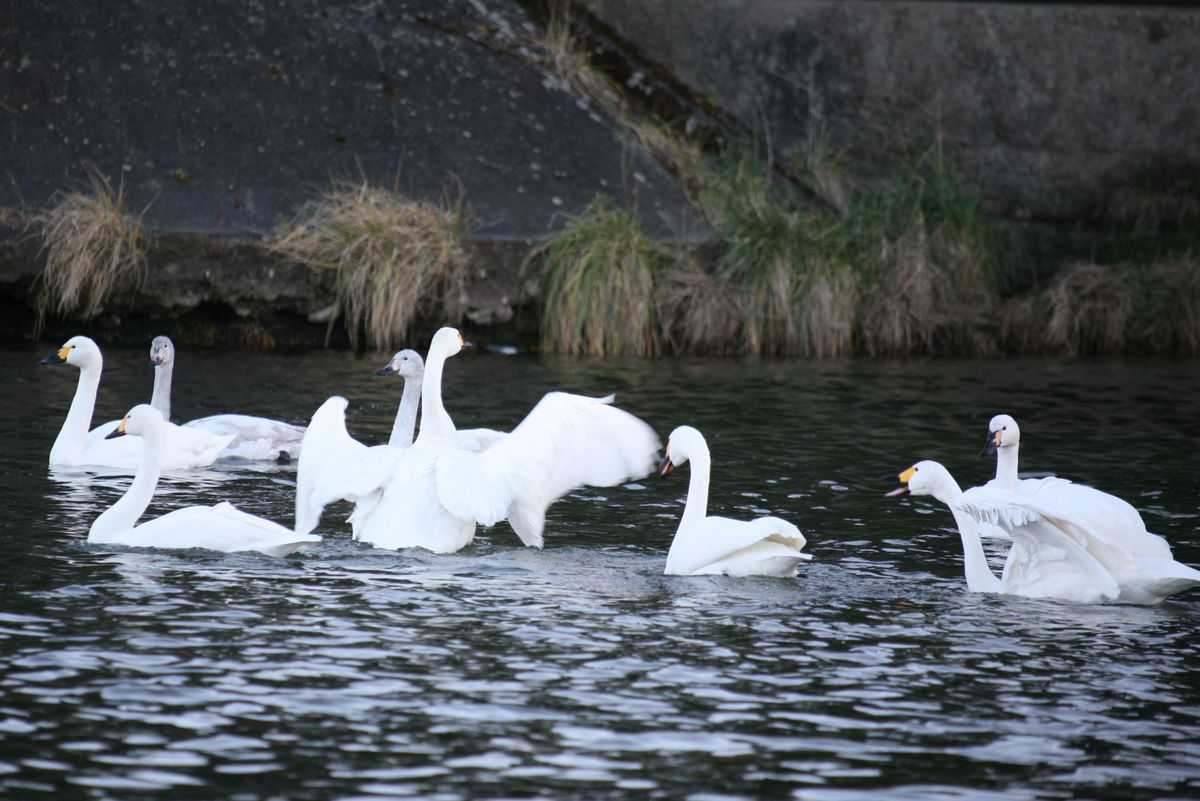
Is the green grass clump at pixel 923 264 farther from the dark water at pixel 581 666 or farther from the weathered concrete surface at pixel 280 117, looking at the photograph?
the dark water at pixel 581 666

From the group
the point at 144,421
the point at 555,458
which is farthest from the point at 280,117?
the point at 555,458

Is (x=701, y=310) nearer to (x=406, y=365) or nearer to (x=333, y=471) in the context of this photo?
(x=406, y=365)

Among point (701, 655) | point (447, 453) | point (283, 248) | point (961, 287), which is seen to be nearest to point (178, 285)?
point (283, 248)

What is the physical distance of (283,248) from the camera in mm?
17141

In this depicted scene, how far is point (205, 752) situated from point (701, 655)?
75.9 inches

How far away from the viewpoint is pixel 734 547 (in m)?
7.02

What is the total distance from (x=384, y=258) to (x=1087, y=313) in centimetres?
799

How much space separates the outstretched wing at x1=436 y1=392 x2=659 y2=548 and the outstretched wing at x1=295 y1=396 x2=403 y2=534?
0.38 m

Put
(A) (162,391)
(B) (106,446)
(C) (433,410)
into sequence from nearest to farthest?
(C) (433,410), (B) (106,446), (A) (162,391)

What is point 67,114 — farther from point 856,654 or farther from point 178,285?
point 856,654

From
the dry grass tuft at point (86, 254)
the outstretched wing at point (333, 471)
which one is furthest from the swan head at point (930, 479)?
the dry grass tuft at point (86, 254)

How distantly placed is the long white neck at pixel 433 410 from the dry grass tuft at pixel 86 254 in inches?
347

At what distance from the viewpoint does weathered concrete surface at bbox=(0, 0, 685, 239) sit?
59.9 feet

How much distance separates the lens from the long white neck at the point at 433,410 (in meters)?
8.34
